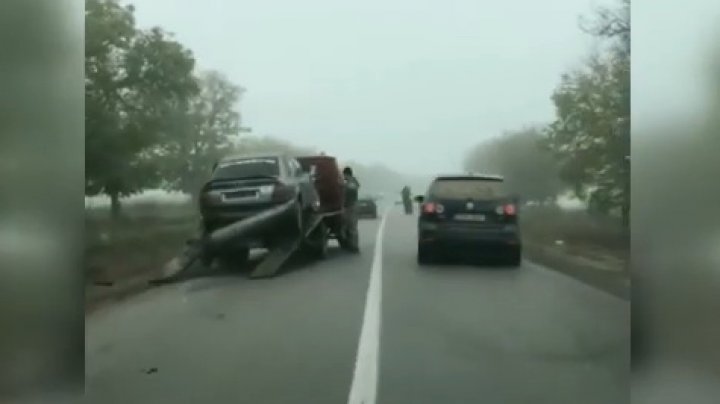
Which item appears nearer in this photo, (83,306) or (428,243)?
(83,306)

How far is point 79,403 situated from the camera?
2.99 meters

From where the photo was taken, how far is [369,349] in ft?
10.1

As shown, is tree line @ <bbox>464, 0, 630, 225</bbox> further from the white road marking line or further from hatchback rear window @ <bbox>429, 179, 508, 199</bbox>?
the white road marking line

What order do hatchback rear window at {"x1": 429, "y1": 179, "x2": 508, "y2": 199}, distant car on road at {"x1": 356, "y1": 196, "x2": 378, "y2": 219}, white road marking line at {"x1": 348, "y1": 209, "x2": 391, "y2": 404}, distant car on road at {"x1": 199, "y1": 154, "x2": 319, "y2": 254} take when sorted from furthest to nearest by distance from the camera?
distant car on road at {"x1": 356, "y1": 196, "x2": 378, "y2": 219}
hatchback rear window at {"x1": 429, "y1": 179, "x2": 508, "y2": 199}
distant car on road at {"x1": 199, "y1": 154, "x2": 319, "y2": 254}
white road marking line at {"x1": 348, "y1": 209, "x2": 391, "y2": 404}

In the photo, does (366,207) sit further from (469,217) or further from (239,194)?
(239,194)

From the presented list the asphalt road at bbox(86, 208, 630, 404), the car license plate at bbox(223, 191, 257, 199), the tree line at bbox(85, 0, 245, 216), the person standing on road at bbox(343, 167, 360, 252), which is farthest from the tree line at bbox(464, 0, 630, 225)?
the tree line at bbox(85, 0, 245, 216)

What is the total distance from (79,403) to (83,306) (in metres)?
0.32

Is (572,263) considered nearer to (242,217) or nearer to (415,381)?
(415,381)

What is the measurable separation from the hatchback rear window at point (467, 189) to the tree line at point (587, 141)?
2.6 inches

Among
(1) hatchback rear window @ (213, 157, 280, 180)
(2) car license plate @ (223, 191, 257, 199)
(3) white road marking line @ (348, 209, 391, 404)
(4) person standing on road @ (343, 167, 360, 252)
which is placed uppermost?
(1) hatchback rear window @ (213, 157, 280, 180)

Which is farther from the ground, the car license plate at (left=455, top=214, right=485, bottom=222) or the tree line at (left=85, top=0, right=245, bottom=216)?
the tree line at (left=85, top=0, right=245, bottom=216)

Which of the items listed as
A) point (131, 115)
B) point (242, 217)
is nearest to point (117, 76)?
point (131, 115)

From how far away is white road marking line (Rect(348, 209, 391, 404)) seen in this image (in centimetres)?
297

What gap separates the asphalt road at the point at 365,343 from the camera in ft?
9.82
